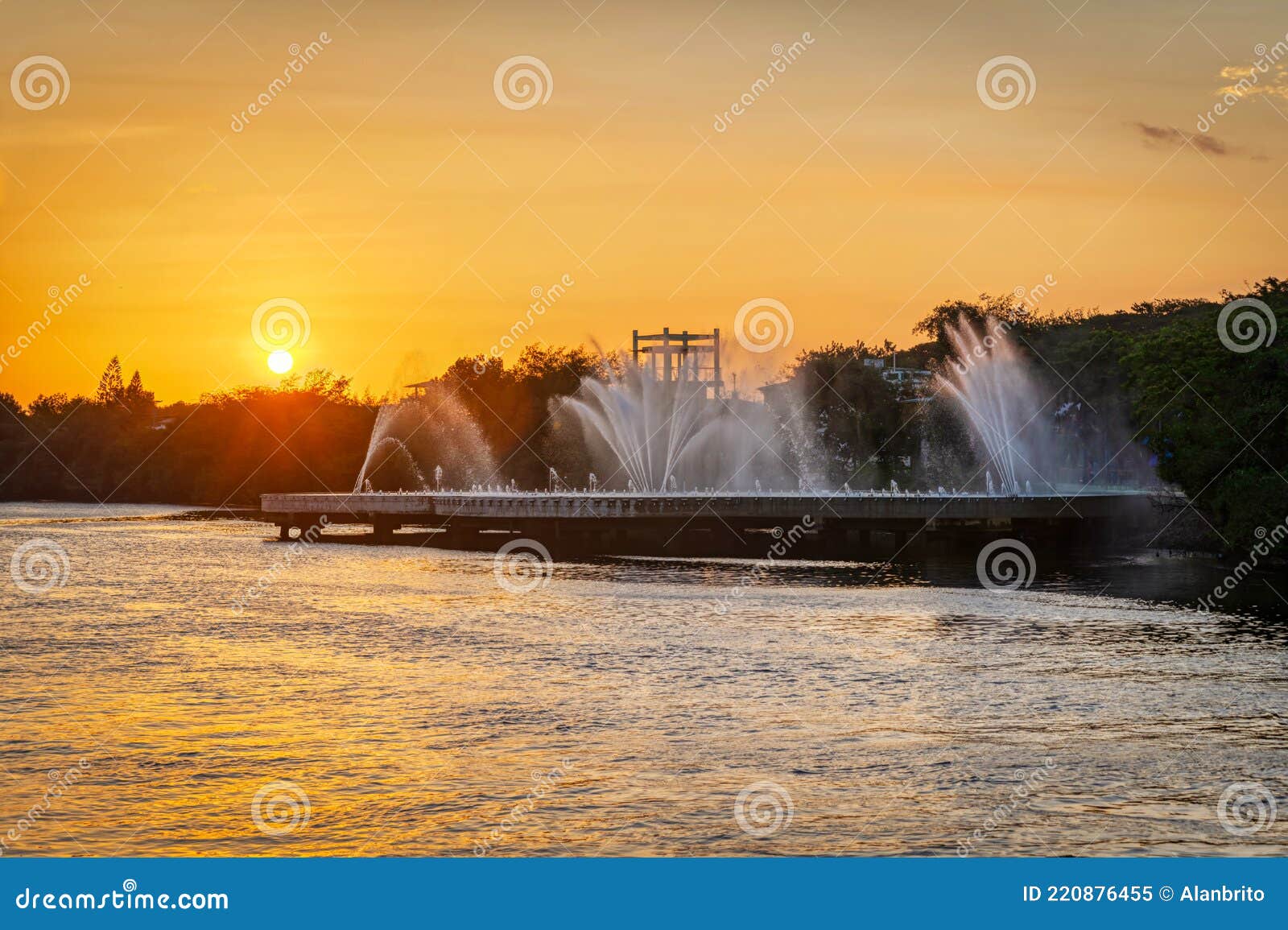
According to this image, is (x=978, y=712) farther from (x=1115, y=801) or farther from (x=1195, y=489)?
(x=1195, y=489)

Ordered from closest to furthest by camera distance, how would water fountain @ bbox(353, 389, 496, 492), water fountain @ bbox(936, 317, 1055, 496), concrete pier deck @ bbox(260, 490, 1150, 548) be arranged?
concrete pier deck @ bbox(260, 490, 1150, 548), water fountain @ bbox(936, 317, 1055, 496), water fountain @ bbox(353, 389, 496, 492)

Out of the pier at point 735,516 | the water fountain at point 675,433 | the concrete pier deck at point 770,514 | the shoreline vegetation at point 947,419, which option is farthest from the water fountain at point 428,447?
the concrete pier deck at point 770,514

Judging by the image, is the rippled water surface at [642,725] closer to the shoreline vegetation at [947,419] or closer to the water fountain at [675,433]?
the shoreline vegetation at [947,419]

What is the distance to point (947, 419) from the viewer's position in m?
114

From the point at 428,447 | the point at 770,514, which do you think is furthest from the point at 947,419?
the point at 428,447

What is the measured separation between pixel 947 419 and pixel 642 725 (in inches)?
3646

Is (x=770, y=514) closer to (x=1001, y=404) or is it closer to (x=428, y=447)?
(x=1001, y=404)

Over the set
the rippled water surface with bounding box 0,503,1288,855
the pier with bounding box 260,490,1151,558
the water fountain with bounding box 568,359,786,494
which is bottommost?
the rippled water surface with bounding box 0,503,1288,855

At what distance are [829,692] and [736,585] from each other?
28.3 meters

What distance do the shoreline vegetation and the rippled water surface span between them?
15.4m

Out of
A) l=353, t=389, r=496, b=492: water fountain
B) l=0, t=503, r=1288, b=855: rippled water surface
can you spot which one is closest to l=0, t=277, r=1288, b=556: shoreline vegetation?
l=353, t=389, r=496, b=492: water fountain

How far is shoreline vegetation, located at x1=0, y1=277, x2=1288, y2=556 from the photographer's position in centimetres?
6562

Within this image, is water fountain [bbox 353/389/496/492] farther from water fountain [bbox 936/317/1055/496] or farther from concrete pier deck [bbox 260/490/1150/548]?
water fountain [bbox 936/317/1055/496]

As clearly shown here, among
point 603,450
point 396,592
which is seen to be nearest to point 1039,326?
point 603,450
